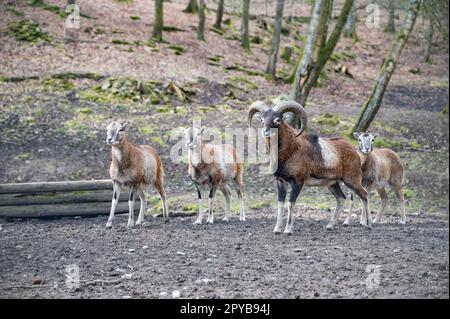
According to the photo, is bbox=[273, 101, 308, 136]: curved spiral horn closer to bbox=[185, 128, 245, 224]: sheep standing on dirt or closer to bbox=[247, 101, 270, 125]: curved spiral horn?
bbox=[247, 101, 270, 125]: curved spiral horn

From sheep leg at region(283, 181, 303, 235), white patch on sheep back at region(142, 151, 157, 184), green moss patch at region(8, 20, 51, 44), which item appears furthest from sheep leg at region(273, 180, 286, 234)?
green moss patch at region(8, 20, 51, 44)

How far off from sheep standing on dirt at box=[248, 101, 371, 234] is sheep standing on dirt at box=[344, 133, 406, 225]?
1.01 m

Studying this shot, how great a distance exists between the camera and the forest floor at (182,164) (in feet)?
30.4

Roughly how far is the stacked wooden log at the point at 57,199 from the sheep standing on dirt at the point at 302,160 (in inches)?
158

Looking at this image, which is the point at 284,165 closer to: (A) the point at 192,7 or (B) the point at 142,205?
(B) the point at 142,205

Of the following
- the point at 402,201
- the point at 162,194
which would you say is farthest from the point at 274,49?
the point at 162,194

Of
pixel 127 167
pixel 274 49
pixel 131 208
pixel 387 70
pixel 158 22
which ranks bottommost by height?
pixel 131 208

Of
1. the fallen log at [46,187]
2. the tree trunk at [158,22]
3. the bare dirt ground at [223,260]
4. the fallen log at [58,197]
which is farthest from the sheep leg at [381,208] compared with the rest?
the tree trunk at [158,22]

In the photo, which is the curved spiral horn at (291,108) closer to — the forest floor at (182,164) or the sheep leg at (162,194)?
the forest floor at (182,164)

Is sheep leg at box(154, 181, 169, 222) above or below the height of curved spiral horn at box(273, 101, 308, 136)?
below

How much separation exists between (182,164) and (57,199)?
5.83 metres

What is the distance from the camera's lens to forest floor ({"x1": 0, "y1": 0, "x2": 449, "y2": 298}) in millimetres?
9266

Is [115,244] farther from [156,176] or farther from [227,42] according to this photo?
[227,42]

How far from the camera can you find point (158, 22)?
32.5m
